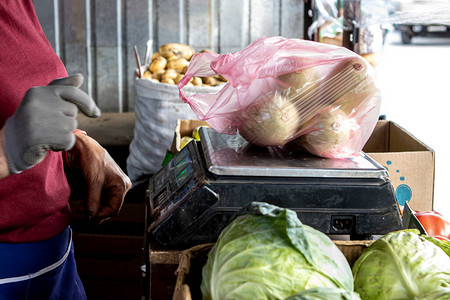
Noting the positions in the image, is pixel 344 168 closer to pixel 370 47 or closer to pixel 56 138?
pixel 56 138

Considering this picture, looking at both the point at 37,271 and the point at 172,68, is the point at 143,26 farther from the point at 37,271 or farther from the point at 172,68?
the point at 37,271

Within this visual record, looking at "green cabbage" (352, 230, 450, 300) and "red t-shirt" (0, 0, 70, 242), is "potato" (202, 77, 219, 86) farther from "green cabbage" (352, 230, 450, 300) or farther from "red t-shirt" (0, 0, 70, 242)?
"green cabbage" (352, 230, 450, 300)

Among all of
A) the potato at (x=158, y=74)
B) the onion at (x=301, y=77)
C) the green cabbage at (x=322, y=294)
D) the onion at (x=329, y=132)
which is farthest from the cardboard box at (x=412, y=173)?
the potato at (x=158, y=74)

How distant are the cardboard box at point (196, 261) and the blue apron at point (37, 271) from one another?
586mm

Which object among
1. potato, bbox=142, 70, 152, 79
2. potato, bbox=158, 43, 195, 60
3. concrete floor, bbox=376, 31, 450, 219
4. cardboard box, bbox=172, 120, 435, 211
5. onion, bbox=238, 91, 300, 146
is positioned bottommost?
concrete floor, bbox=376, 31, 450, 219

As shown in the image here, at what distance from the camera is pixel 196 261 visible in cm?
109

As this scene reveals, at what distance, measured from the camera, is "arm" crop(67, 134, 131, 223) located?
5.09 ft

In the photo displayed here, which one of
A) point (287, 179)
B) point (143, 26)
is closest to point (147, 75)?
point (143, 26)

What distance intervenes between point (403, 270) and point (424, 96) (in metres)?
8.01

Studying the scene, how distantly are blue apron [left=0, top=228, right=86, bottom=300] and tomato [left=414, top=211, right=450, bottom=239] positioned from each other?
116cm

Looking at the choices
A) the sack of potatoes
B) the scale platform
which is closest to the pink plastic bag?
the scale platform

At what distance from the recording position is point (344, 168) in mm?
1223

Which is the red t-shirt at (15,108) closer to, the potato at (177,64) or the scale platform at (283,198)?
the scale platform at (283,198)

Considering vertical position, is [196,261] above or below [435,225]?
above
